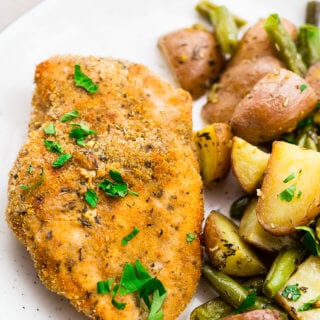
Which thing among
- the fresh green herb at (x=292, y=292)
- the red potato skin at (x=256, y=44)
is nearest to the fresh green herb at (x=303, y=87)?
the red potato skin at (x=256, y=44)

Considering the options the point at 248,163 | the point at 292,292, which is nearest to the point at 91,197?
the point at 248,163

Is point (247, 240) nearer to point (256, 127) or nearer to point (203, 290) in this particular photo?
point (203, 290)

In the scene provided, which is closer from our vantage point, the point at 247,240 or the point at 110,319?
the point at 110,319

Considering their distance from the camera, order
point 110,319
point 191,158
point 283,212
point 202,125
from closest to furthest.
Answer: point 110,319
point 283,212
point 191,158
point 202,125

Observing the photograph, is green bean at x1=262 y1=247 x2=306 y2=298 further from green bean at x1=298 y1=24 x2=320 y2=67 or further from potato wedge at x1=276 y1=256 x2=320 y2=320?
green bean at x1=298 y1=24 x2=320 y2=67

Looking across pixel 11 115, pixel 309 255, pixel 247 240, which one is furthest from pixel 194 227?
pixel 11 115

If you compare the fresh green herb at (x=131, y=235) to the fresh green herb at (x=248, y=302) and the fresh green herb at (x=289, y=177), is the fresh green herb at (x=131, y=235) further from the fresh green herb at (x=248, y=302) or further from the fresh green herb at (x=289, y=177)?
the fresh green herb at (x=289, y=177)

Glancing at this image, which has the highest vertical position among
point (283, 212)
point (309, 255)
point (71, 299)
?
point (71, 299)

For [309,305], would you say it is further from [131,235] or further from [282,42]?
[282,42]
